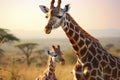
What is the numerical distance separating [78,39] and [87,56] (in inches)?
8.3

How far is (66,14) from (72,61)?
52.7 feet

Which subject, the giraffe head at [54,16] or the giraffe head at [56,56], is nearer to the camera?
the giraffe head at [54,16]

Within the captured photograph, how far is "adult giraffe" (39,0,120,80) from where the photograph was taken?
5.05 meters

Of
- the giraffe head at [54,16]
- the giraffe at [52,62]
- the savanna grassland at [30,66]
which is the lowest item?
the savanna grassland at [30,66]

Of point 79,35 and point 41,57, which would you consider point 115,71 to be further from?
point 41,57

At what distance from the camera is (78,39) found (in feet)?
16.8

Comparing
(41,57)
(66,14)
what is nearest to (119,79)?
(66,14)

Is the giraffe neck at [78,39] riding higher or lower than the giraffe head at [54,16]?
lower

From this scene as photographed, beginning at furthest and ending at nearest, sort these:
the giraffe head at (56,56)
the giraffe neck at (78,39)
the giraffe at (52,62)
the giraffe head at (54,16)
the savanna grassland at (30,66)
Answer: the savanna grassland at (30,66), the giraffe head at (56,56), the giraffe at (52,62), the giraffe neck at (78,39), the giraffe head at (54,16)

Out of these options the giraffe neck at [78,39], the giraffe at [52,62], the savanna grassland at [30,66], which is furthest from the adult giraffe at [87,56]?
the savanna grassland at [30,66]

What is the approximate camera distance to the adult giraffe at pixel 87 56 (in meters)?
5.05

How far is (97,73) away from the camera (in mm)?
5105

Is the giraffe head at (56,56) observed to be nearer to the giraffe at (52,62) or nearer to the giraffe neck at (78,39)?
the giraffe at (52,62)

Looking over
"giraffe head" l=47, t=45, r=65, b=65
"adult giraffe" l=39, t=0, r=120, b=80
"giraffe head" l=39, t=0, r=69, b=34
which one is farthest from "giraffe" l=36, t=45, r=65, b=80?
"giraffe head" l=39, t=0, r=69, b=34
